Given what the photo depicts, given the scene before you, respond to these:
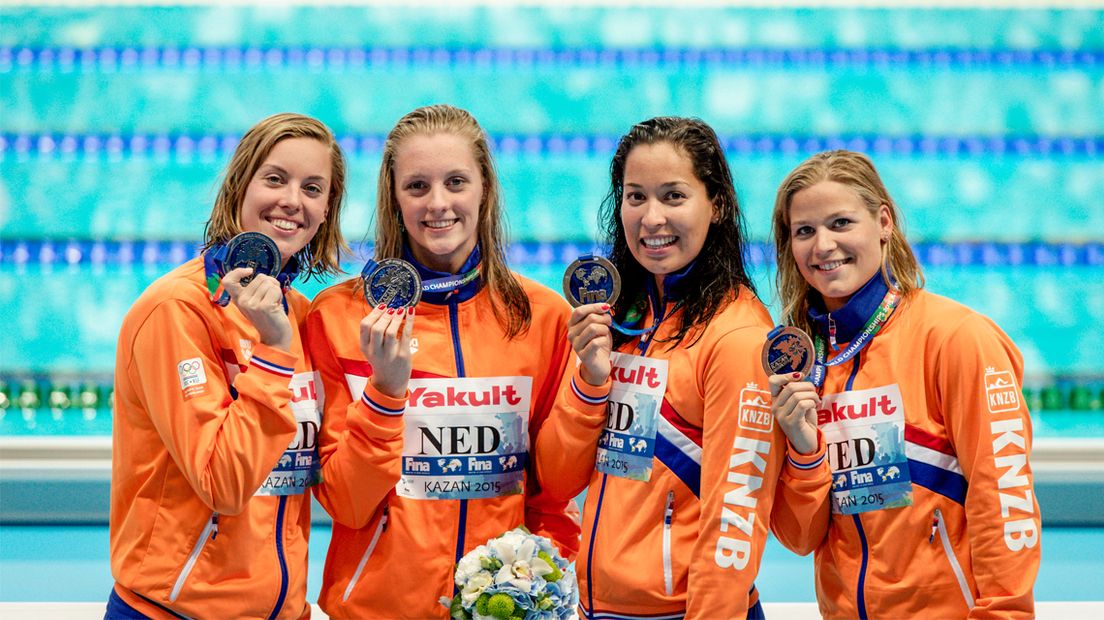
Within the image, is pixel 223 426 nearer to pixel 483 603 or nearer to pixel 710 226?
pixel 483 603

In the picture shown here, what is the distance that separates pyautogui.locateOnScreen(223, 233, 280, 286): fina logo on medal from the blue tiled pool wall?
452 centimetres

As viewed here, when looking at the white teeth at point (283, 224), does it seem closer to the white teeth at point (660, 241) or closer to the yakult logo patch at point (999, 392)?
the white teeth at point (660, 241)

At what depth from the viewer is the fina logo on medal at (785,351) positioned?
1969mm

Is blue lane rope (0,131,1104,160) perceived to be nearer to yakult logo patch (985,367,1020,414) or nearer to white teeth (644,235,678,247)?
white teeth (644,235,678,247)

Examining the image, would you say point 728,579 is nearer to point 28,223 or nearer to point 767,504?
point 767,504

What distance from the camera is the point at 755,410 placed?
2.00m

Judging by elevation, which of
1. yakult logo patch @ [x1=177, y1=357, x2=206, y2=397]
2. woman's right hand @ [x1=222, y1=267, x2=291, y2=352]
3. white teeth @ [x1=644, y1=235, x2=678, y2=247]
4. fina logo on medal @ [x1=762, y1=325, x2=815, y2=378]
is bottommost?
yakult logo patch @ [x1=177, y1=357, x2=206, y2=397]

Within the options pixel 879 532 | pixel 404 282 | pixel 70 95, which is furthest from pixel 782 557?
pixel 70 95

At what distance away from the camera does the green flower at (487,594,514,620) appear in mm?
1994

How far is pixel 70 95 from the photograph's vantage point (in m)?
6.85

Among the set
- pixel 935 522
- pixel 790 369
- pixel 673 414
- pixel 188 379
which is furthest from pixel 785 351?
pixel 188 379

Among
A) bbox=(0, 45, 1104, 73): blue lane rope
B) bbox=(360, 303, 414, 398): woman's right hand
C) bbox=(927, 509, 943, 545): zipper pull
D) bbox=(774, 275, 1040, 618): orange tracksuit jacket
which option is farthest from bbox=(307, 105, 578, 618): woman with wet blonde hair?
bbox=(0, 45, 1104, 73): blue lane rope

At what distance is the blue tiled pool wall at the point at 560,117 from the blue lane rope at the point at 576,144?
1cm

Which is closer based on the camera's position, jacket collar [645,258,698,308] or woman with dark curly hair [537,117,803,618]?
woman with dark curly hair [537,117,803,618]
